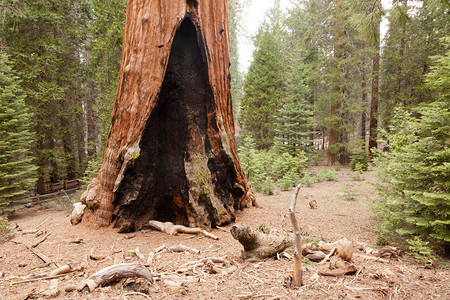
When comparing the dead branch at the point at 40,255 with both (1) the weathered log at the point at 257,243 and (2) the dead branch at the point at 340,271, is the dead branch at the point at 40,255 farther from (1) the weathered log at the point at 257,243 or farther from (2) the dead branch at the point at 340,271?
(2) the dead branch at the point at 340,271

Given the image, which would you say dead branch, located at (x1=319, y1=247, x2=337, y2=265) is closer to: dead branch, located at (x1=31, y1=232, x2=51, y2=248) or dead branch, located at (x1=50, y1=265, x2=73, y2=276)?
dead branch, located at (x1=50, y1=265, x2=73, y2=276)

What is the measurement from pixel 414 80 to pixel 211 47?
43.8 feet

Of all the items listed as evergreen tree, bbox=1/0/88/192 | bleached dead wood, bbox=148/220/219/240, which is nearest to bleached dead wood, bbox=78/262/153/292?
bleached dead wood, bbox=148/220/219/240

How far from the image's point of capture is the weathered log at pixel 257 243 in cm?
320

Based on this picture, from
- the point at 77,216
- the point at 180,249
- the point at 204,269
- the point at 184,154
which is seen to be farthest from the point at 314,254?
the point at 77,216

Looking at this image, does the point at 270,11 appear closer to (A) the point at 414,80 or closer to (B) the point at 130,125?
(A) the point at 414,80

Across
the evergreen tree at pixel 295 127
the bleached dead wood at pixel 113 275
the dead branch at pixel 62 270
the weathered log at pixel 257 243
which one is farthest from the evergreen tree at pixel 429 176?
the evergreen tree at pixel 295 127

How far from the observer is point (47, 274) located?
299cm

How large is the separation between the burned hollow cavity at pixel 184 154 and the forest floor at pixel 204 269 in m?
0.55

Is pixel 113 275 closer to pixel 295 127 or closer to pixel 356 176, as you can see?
pixel 356 176

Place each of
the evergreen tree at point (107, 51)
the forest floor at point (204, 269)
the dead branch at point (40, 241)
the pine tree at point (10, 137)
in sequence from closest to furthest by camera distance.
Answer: the forest floor at point (204, 269), the dead branch at point (40, 241), the pine tree at point (10, 137), the evergreen tree at point (107, 51)

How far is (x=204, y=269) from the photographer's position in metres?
3.05

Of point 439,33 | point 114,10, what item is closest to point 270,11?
point 439,33

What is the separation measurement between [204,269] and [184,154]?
2639 mm
